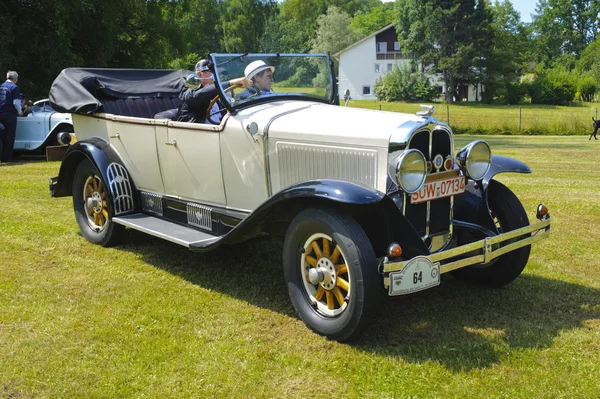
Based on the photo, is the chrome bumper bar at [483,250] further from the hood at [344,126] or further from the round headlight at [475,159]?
the hood at [344,126]

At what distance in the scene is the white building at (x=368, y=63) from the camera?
68.0 meters

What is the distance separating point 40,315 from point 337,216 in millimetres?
2376

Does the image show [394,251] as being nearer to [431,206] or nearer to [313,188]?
[313,188]

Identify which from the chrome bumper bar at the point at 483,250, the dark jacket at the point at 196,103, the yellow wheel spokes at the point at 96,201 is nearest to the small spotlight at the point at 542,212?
the chrome bumper bar at the point at 483,250

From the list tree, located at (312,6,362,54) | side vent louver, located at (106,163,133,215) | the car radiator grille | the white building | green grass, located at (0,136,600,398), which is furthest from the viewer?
tree, located at (312,6,362,54)

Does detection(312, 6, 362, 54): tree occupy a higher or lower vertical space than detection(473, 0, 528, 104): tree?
higher

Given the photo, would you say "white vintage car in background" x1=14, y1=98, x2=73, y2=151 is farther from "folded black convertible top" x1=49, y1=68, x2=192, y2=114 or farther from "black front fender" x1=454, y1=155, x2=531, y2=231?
"black front fender" x1=454, y1=155, x2=531, y2=231

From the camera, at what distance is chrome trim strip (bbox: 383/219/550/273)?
3.87 meters

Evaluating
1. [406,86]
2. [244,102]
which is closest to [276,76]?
[244,102]

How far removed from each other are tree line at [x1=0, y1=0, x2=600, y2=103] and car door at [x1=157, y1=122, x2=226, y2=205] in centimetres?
182

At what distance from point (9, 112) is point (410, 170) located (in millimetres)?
11414

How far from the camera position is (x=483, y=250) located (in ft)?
13.7

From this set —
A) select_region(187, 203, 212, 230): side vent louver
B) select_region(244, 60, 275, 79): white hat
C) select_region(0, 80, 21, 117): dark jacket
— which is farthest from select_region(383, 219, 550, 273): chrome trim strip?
select_region(0, 80, 21, 117): dark jacket

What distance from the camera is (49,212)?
312 inches
